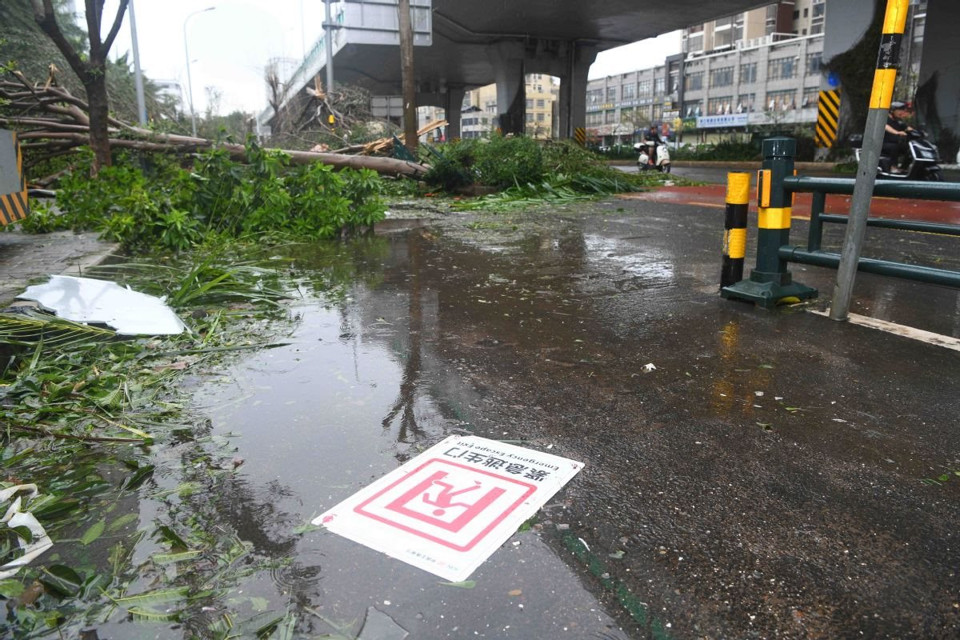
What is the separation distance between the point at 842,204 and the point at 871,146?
8.67m

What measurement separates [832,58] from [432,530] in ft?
89.1

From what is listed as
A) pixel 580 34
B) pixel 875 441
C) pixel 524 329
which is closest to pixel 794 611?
pixel 875 441

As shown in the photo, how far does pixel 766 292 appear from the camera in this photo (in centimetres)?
498

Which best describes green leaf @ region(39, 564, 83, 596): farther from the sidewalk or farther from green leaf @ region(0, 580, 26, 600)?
the sidewalk

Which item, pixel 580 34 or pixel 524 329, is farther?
pixel 580 34

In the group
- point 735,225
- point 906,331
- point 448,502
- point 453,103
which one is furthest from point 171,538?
point 453,103

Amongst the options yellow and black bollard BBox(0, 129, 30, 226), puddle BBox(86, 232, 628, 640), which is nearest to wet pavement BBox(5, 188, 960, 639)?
puddle BBox(86, 232, 628, 640)

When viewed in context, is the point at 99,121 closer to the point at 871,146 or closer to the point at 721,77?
the point at 871,146

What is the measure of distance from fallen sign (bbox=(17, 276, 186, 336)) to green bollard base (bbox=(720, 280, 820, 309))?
403 centimetres

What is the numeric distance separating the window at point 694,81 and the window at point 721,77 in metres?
1.77

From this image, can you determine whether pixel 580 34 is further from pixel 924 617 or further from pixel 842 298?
pixel 924 617

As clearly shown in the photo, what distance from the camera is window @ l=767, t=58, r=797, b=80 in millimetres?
76875

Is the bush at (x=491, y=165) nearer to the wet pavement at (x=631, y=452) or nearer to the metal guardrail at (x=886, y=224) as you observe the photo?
the wet pavement at (x=631, y=452)

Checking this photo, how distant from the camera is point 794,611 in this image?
180cm
